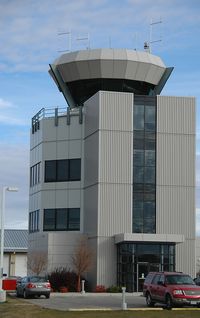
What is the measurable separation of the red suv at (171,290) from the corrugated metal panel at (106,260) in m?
20.8

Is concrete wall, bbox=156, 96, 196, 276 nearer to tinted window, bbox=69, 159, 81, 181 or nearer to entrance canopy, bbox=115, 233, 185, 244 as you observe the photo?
entrance canopy, bbox=115, 233, 185, 244

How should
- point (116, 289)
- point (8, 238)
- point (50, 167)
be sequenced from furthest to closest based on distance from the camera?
point (8, 238) → point (50, 167) → point (116, 289)

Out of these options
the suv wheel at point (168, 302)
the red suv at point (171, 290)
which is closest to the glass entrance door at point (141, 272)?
the red suv at point (171, 290)

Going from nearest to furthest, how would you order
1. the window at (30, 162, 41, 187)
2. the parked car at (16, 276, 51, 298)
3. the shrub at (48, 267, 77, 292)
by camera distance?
the parked car at (16, 276, 51, 298) → the shrub at (48, 267, 77, 292) → the window at (30, 162, 41, 187)

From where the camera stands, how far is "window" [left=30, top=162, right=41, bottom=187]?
2530 inches

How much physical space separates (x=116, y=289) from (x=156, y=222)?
7.04 m

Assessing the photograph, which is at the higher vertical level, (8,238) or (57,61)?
(57,61)

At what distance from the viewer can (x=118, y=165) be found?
187 feet

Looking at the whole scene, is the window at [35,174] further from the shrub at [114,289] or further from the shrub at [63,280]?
the shrub at [114,289]

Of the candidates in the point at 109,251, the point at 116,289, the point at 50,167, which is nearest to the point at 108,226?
the point at 109,251

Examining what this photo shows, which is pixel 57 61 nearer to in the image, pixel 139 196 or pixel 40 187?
pixel 40 187

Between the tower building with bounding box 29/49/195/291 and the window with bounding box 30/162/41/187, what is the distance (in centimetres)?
131

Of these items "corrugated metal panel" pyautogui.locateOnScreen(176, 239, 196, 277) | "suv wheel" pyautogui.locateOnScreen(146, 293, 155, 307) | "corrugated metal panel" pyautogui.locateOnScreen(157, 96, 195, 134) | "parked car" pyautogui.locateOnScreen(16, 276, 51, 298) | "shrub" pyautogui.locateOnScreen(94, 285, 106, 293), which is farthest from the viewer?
"corrugated metal panel" pyautogui.locateOnScreen(157, 96, 195, 134)

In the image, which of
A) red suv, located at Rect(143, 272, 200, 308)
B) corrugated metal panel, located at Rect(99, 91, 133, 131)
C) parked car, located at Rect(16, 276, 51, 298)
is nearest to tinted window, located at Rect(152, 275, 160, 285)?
red suv, located at Rect(143, 272, 200, 308)
